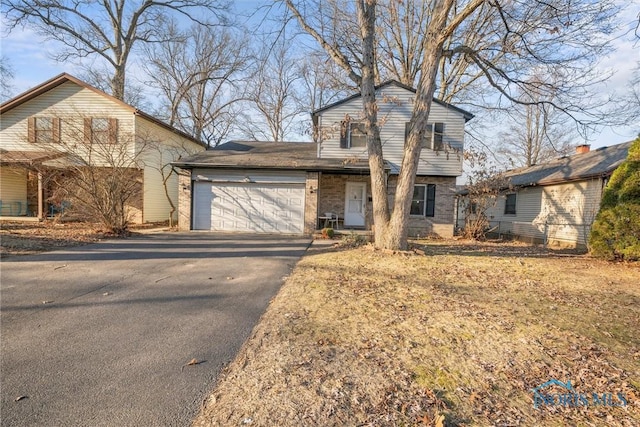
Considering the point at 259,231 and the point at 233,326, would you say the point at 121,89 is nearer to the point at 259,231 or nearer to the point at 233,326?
the point at 259,231

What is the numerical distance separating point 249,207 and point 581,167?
47.3 feet

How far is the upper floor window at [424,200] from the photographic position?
13.9 meters

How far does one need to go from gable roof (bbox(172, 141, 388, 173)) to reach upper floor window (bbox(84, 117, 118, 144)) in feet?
8.07

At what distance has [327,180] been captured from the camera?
14445 millimetres

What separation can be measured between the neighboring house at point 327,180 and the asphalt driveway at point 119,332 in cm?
585

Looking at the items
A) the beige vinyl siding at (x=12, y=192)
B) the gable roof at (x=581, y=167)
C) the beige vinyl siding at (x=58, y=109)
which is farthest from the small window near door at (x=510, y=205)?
the beige vinyl siding at (x=12, y=192)

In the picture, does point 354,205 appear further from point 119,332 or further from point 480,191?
point 119,332

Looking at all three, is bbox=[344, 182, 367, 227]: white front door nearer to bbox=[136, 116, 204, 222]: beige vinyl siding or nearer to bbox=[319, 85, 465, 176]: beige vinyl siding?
bbox=[319, 85, 465, 176]: beige vinyl siding

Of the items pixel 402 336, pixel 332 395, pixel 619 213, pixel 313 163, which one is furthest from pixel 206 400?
pixel 313 163

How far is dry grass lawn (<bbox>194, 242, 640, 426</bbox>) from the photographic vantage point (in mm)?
2203

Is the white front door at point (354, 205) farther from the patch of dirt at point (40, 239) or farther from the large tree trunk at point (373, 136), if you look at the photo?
the patch of dirt at point (40, 239)

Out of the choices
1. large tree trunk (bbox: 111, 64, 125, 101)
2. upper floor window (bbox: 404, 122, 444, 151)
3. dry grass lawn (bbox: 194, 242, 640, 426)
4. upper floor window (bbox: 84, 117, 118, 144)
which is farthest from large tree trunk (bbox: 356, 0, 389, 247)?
large tree trunk (bbox: 111, 64, 125, 101)

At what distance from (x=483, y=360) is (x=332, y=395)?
1581 mm

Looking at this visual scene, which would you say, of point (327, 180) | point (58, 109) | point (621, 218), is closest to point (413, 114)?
point (621, 218)
